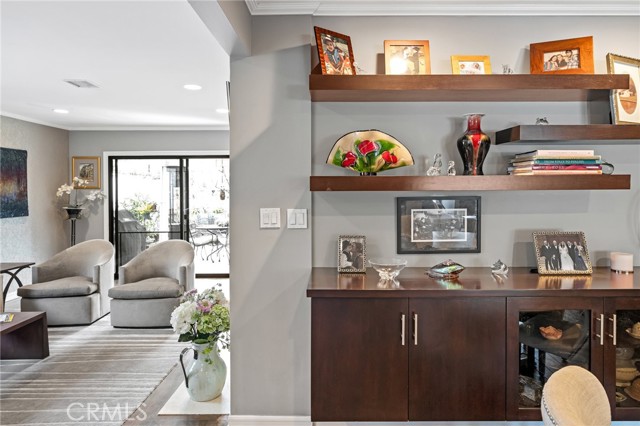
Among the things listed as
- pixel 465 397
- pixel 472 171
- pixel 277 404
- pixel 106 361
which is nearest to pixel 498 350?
pixel 465 397

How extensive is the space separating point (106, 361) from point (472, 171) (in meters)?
3.18

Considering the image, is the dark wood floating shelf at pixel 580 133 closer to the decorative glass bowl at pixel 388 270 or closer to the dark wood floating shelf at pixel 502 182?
the dark wood floating shelf at pixel 502 182

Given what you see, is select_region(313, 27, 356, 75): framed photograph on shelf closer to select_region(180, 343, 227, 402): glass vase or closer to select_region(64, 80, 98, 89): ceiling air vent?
select_region(180, 343, 227, 402): glass vase

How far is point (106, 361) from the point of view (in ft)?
12.0

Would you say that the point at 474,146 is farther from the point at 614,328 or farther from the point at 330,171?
the point at 614,328

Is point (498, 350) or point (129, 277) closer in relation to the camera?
point (498, 350)

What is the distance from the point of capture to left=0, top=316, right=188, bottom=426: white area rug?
280cm

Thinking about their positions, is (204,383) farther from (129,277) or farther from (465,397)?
(129,277)

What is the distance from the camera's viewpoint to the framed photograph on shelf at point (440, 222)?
8.37 feet

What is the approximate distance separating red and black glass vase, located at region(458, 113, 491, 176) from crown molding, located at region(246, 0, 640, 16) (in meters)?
0.59

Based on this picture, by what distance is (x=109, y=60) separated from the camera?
3.54 metres

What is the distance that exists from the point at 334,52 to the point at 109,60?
215cm

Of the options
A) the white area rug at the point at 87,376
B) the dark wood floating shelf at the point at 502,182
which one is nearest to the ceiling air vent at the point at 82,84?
the white area rug at the point at 87,376

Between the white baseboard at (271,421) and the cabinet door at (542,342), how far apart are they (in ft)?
3.51
